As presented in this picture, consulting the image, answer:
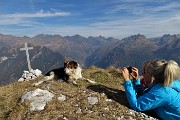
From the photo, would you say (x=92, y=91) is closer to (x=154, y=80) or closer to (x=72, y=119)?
(x=72, y=119)

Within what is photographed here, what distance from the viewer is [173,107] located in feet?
28.9

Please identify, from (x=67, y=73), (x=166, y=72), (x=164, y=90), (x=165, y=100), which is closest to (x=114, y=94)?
(x=165, y=100)

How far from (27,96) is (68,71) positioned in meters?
6.71

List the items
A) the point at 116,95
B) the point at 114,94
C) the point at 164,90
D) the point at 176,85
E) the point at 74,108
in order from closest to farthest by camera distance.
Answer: the point at 164,90
the point at 176,85
the point at 74,108
the point at 116,95
the point at 114,94

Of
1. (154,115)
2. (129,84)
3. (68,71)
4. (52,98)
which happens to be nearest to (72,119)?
(52,98)

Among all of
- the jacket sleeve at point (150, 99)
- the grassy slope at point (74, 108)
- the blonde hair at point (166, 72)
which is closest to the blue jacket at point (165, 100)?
the jacket sleeve at point (150, 99)

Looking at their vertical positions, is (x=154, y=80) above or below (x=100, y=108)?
above

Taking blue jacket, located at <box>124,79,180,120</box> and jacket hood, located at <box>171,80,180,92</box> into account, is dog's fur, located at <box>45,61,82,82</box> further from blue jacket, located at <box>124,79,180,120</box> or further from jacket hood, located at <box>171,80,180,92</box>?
jacket hood, located at <box>171,80,180,92</box>

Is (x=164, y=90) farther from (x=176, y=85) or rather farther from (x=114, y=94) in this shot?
(x=114, y=94)

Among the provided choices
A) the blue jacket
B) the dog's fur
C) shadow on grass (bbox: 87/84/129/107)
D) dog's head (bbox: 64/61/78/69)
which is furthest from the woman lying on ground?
dog's head (bbox: 64/61/78/69)

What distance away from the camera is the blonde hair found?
825cm

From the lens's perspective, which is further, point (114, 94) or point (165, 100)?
point (114, 94)

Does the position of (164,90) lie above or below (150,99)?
above

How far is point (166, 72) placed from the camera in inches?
326
